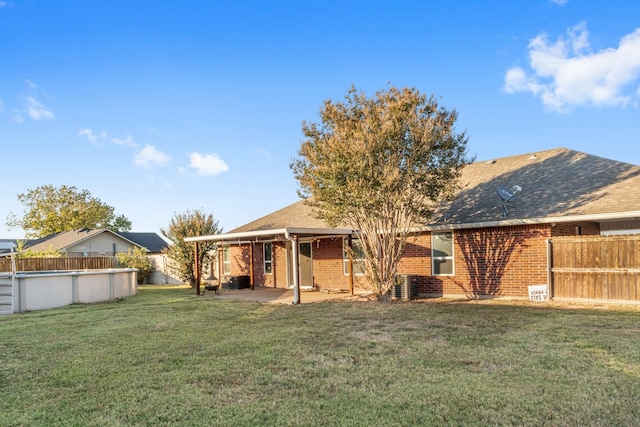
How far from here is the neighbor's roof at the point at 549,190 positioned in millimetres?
11797

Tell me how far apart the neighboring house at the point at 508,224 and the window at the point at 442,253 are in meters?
0.03

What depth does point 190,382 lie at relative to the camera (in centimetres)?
543

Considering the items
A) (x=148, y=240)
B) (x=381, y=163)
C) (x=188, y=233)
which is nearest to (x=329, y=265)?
(x=188, y=233)

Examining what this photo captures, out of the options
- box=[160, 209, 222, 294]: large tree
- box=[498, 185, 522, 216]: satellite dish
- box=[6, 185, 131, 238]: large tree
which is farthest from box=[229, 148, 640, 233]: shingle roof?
box=[6, 185, 131, 238]: large tree

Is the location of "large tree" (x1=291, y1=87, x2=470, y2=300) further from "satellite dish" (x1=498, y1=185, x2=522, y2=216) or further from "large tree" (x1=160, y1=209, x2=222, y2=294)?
"large tree" (x1=160, y1=209, x2=222, y2=294)

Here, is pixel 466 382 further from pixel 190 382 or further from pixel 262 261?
pixel 262 261

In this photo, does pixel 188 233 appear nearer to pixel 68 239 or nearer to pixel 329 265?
pixel 329 265

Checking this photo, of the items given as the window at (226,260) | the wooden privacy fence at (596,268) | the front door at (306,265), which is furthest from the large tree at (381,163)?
the window at (226,260)

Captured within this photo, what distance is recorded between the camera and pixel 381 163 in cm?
1184

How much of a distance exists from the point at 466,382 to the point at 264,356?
2.90 meters

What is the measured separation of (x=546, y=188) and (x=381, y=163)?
583 centimetres

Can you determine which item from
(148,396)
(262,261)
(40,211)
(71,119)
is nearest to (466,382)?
(148,396)

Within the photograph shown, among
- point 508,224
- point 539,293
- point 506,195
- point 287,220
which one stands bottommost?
point 539,293

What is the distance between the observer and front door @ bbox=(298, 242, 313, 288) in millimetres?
18766
